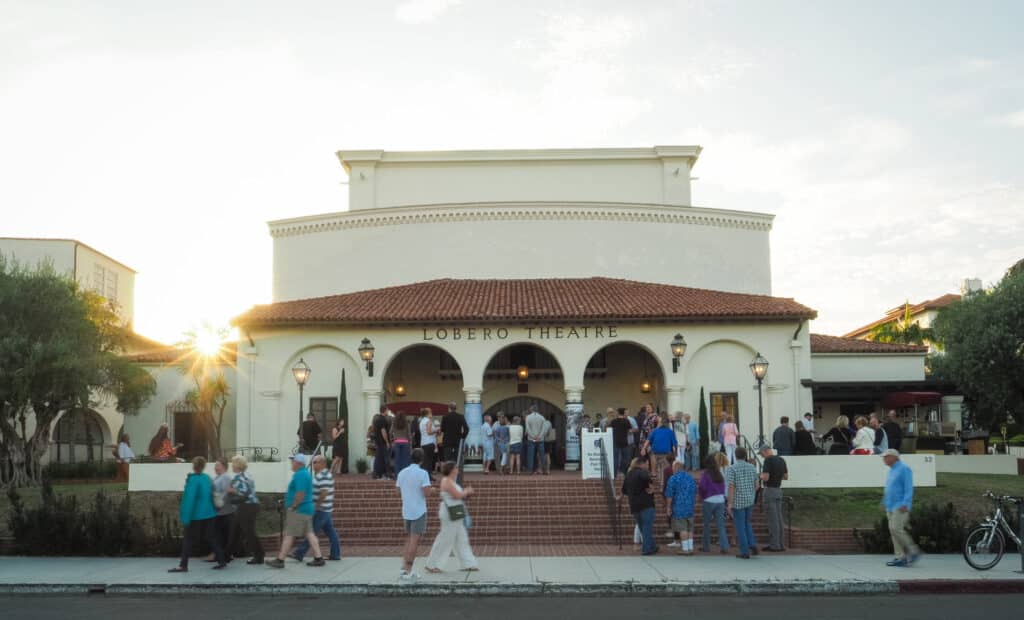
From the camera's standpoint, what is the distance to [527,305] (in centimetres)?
2838

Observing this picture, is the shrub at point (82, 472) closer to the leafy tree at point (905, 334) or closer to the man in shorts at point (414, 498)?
the man in shorts at point (414, 498)

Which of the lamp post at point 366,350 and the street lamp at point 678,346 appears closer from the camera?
the street lamp at point 678,346

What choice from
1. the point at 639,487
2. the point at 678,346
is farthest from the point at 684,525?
the point at 678,346

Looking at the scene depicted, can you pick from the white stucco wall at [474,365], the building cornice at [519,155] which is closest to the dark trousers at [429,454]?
the white stucco wall at [474,365]

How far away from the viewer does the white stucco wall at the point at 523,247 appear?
107 feet

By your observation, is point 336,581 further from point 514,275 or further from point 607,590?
point 514,275

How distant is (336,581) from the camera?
13.6 m

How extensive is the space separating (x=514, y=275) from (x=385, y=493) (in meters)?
13.6

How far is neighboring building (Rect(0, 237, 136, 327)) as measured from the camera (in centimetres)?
3866

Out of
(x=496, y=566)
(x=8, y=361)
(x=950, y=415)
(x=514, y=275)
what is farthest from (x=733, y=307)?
(x=8, y=361)

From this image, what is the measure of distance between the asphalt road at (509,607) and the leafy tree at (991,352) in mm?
19906

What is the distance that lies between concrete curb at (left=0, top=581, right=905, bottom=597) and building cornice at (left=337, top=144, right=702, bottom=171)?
24.0 meters

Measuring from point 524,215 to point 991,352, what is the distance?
15613mm

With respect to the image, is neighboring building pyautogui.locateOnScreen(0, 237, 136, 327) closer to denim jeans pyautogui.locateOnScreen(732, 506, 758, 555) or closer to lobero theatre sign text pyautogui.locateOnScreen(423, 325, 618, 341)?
lobero theatre sign text pyautogui.locateOnScreen(423, 325, 618, 341)
